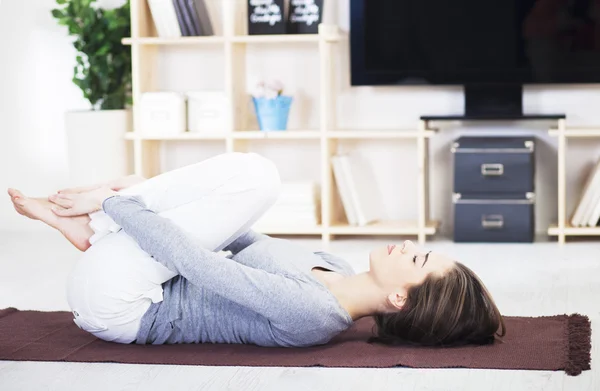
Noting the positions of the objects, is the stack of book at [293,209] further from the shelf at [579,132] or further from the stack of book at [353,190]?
the shelf at [579,132]

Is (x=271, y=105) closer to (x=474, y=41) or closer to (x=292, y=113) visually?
(x=292, y=113)

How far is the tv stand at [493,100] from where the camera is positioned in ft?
14.2

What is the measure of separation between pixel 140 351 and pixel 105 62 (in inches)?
94.3

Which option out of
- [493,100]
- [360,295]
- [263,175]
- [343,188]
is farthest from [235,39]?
[360,295]

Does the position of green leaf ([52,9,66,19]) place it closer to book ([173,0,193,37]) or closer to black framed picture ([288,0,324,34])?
book ([173,0,193,37])

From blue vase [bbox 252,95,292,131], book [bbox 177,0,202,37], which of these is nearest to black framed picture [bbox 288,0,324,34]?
blue vase [bbox 252,95,292,131]

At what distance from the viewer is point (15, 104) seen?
4852 mm

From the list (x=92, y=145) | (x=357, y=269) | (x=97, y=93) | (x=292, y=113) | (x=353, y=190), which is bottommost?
(x=357, y=269)

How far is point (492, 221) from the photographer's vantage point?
4.21m

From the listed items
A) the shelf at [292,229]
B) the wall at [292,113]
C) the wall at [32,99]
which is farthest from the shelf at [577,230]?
the wall at [32,99]

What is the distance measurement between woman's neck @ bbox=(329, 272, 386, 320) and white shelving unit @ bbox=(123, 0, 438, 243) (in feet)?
6.34

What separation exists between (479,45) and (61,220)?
2.38 m

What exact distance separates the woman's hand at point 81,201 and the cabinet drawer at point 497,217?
2.08 metres

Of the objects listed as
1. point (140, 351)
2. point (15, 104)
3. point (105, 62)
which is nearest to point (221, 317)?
point (140, 351)
